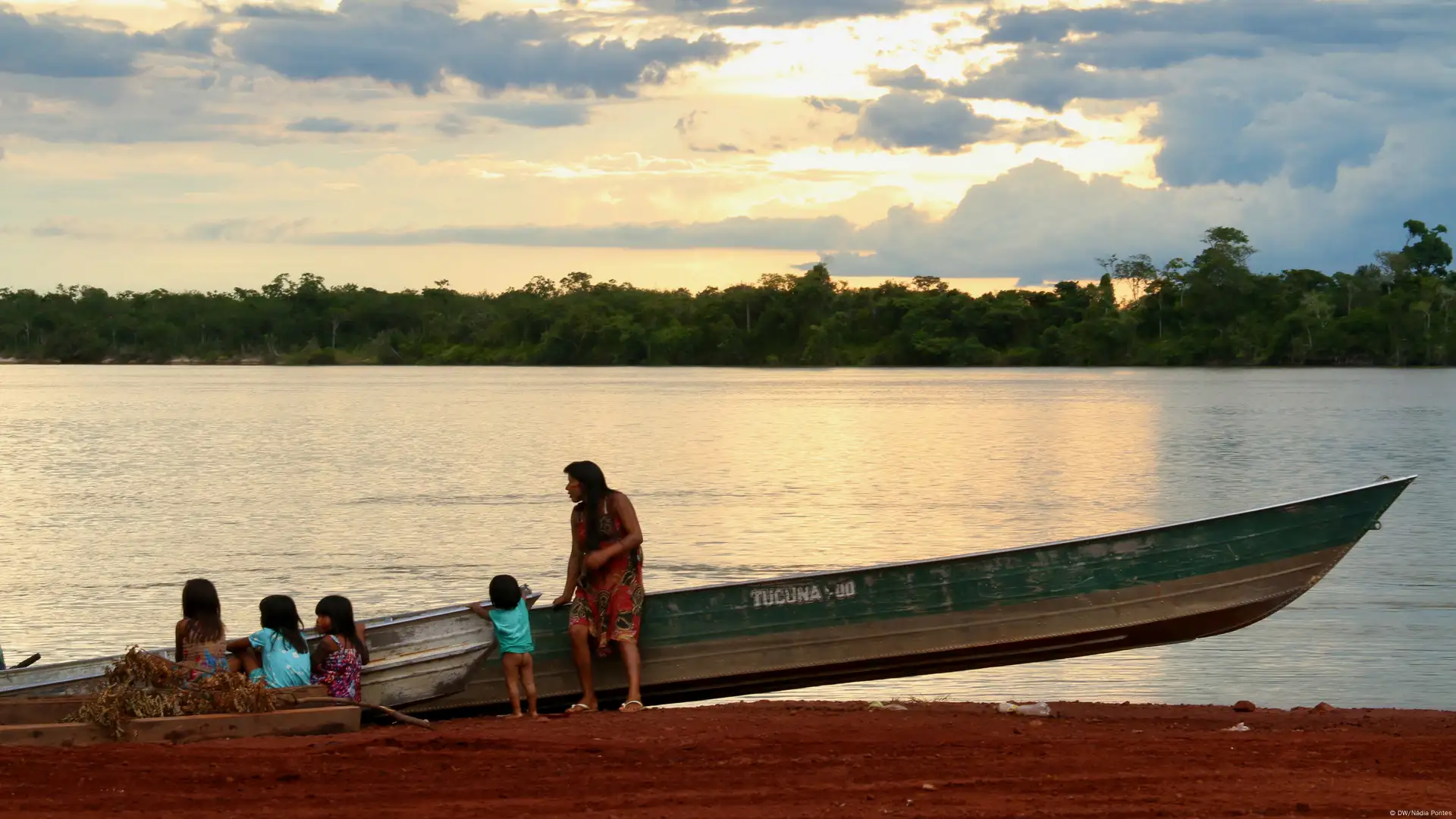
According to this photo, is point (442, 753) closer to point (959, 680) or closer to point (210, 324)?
point (959, 680)

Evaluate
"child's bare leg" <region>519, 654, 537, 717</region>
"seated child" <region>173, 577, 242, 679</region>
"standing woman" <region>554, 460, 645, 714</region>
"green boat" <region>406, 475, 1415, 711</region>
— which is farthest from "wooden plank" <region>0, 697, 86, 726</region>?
"standing woman" <region>554, 460, 645, 714</region>

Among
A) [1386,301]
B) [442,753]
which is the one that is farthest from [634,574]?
[1386,301]

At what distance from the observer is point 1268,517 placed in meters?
9.41

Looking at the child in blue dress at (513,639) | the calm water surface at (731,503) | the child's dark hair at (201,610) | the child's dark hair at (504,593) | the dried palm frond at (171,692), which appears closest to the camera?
the dried palm frond at (171,692)

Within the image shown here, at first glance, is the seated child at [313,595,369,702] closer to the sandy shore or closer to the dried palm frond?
the sandy shore

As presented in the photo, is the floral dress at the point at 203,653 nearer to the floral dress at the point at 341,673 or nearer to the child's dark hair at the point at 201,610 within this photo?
the child's dark hair at the point at 201,610

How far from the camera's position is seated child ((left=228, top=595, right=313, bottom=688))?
29.8 feet

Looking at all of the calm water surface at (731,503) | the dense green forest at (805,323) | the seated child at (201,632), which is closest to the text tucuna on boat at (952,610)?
the seated child at (201,632)

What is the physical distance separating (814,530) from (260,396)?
225ft

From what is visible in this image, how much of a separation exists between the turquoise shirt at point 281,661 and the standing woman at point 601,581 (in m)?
1.48

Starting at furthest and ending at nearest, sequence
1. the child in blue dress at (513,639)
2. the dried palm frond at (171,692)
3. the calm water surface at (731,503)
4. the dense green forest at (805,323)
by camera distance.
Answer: the dense green forest at (805,323) < the calm water surface at (731,503) < the child in blue dress at (513,639) < the dried palm frond at (171,692)

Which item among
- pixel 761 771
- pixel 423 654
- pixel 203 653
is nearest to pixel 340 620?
pixel 423 654

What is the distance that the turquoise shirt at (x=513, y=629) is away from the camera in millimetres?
9438

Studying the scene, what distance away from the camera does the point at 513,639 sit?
9.45 m
